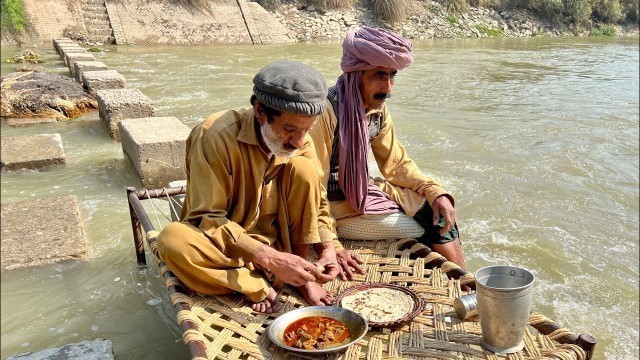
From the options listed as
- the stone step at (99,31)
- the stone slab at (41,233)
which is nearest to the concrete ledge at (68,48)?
the stone step at (99,31)

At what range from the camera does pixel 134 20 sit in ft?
47.9

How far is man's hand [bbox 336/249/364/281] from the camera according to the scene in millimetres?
2610

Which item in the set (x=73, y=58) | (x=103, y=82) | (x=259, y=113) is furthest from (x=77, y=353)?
(x=73, y=58)

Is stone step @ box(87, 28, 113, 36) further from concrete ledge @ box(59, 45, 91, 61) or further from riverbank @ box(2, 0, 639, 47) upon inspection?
concrete ledge @ box(59, 45, 91, 61)

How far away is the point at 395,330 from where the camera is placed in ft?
7.13

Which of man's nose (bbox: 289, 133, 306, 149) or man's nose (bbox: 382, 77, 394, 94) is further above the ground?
man's nose (bbox: 382, 77, 394, 94)

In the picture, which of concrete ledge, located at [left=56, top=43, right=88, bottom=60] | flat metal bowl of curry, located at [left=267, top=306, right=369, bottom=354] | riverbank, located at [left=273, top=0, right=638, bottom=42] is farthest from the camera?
riverbank, located at [left=273, top=0, right=638, bottom=42]

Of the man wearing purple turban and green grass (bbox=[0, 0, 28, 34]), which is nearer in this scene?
the man wearing purple turban

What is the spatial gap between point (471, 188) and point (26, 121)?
4909mm

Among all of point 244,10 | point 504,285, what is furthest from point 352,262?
point 244,10

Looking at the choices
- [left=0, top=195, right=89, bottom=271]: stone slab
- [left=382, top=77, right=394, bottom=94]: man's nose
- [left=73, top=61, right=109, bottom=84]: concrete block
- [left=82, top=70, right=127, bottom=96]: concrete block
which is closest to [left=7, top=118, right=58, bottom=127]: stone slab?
[left=82, top=70, right=127, bottom=96]: concrete block

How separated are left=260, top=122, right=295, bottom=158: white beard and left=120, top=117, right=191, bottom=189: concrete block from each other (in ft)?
7.21

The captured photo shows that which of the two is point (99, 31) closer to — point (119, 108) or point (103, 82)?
point (103, 82)

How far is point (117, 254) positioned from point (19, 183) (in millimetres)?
1575
